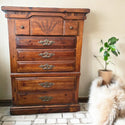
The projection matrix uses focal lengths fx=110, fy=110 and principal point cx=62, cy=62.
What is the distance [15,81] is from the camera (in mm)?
1478

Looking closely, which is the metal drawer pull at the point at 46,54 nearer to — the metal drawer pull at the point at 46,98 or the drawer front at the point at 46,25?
the drawer front at the point at 46,25

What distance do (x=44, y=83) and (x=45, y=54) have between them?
40 cm

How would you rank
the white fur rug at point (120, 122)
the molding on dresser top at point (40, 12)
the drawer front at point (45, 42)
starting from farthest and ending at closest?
the drawer front at point (45, 42) → the molding on dresser top at point (40, 12) → the white fur rug at point (120, 122)

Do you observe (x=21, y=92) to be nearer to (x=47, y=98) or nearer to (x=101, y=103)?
(x=47, y=98)

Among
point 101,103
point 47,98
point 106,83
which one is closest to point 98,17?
point 106,83

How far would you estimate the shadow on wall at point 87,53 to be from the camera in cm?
178

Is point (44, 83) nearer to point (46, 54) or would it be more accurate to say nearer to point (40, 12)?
point (46, 54)

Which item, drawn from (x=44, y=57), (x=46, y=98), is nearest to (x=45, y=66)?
(x=44, y=57)

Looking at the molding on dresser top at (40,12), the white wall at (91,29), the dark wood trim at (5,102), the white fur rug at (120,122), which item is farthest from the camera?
the dark wood trim at (5,102)

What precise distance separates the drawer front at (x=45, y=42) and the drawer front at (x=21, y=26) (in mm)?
63

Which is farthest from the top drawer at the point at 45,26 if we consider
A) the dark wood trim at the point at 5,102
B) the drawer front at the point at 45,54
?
the dark wood trim at the point at 5,102

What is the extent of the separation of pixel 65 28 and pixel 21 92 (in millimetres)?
1050

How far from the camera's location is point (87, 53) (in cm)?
187

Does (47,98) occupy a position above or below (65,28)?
below
